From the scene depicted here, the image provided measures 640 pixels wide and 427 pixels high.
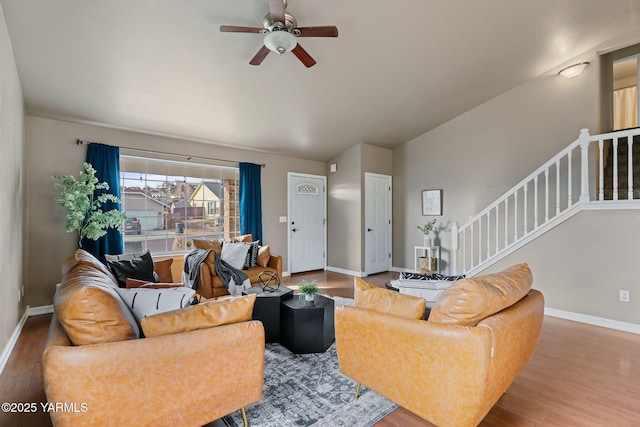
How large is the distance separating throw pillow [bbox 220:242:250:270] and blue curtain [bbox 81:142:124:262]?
4.63 feet

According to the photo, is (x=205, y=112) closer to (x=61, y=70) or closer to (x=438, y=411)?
(x=61, y=70)

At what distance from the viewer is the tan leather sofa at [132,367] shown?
1245 mm

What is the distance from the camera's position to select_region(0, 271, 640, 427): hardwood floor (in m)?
1.86

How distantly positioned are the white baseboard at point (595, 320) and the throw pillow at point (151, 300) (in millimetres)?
4316

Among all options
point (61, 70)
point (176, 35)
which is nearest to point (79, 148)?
point (61, 70)

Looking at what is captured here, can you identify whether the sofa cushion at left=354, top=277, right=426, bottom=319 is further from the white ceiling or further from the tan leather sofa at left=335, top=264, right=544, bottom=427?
the white ceiling

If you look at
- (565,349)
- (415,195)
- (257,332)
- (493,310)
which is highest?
(415,195)

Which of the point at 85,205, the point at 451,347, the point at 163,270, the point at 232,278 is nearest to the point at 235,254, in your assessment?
the point at 232,278

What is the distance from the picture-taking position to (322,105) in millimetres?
4441

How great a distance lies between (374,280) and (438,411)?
13.8 ft

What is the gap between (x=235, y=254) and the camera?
169 inches

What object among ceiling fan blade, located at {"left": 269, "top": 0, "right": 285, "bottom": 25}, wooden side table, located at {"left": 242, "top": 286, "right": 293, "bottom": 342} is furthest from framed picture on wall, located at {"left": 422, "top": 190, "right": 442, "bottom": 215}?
ceiling fan blade, located at {"left": 269, "top": 0, "right": 285, "bottom": 25}

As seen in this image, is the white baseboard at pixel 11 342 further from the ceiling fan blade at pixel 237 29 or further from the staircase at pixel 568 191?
Result: the staircase at pixel 568 191

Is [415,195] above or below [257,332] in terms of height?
above
